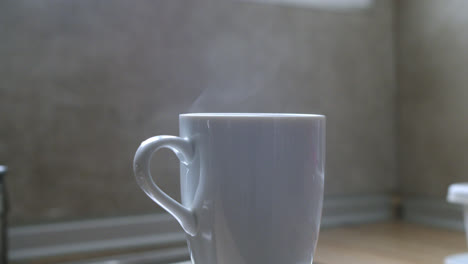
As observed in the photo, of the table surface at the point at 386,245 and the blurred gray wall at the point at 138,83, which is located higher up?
the blurred gray wall at the point at 138,83

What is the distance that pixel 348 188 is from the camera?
115 cm

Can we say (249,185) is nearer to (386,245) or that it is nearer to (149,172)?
(149,172)

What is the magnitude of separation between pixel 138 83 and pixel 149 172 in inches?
23.0

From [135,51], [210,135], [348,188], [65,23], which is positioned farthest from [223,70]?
A: [210,135]

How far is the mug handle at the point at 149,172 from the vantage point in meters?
0.33

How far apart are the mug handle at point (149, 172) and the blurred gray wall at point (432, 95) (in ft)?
2.86

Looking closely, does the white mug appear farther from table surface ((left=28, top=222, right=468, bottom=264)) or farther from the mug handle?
table surface ((left=28, top=222, right=468, bottom=264))

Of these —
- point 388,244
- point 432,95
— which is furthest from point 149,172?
point 432,95

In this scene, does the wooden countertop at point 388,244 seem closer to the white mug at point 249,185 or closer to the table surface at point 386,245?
the table surface at point 386,245

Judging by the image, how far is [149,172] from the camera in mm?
328

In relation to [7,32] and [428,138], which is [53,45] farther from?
[428,138]

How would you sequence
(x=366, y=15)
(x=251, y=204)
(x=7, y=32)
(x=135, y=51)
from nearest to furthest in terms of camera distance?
1. (x=251, y=204)
2. (x=7, y=32)
3. (x=135, y=51)
4. (x=366, y=15)

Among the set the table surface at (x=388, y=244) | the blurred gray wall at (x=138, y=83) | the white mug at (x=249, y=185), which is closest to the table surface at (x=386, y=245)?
the table surface at (x=388, y=244)

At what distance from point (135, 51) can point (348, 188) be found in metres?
0.59
